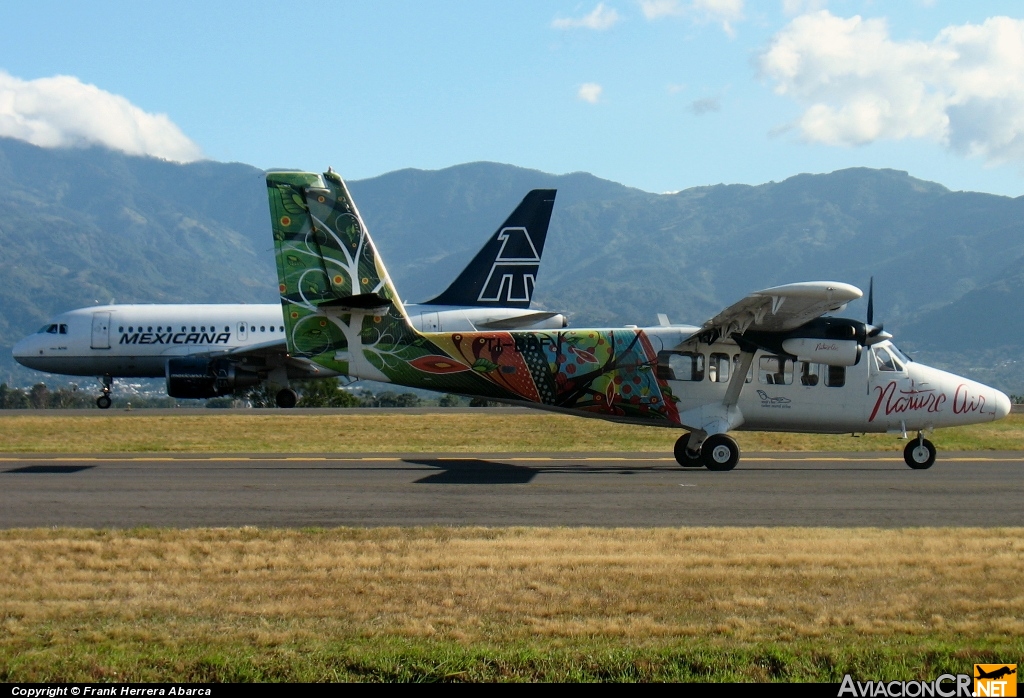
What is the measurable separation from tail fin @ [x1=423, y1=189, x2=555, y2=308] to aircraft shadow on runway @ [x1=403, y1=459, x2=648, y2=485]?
18682 millimetres

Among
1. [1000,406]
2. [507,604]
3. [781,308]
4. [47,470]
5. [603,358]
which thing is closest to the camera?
[507,604]

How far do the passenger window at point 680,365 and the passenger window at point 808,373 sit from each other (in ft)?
6.38

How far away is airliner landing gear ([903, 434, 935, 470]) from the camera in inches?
816

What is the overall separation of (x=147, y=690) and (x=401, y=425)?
89.3 ft

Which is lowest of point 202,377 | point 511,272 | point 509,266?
point 202,377

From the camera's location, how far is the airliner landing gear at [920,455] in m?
20.7

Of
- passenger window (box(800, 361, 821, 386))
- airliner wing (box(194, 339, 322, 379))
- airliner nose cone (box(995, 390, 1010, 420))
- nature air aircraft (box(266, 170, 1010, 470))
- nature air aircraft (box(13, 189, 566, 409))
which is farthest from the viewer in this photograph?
airliner wing (box(194, 339, 322, 379))

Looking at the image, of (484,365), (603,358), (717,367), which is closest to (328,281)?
(484,365)

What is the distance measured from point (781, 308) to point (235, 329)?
91.5 feet

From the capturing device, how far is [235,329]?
42.2m

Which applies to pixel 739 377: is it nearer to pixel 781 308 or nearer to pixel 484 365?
pixel 781 308

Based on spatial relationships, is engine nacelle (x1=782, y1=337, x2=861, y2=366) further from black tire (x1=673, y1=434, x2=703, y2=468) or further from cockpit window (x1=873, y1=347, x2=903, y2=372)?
black tire (x1=673, y1=434, x2=703, y2=468)

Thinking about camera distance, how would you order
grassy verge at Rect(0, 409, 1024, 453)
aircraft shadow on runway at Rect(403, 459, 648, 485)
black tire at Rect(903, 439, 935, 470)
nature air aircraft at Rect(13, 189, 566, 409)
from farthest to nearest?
nature air aircraft at Rect(13, 189, 566, 409)
grassy verge at Rect(0, 409, 1024, 453)
black tire at Rect(903, 439, 935, 470)
aircraft shadow on runway at Rect(403, 459, 648, 485)

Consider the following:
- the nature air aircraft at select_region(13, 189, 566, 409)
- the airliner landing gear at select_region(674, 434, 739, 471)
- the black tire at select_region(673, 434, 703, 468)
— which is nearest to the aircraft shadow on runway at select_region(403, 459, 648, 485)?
the black tire at select_region(673, 434, 703, 468)
